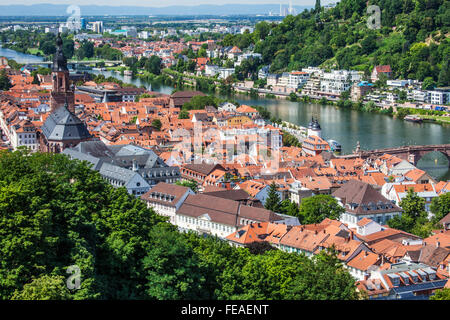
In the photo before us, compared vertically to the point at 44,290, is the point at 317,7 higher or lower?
higher

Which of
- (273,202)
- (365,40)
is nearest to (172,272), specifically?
(273,202)

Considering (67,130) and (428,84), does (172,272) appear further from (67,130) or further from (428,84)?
(428,84)

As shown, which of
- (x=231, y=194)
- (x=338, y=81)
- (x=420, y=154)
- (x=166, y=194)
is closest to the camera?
(x=166, y=194)

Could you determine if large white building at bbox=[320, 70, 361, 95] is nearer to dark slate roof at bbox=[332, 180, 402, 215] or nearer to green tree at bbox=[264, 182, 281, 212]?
dark slate roof at bbox=[332, 180, 402, 215]
